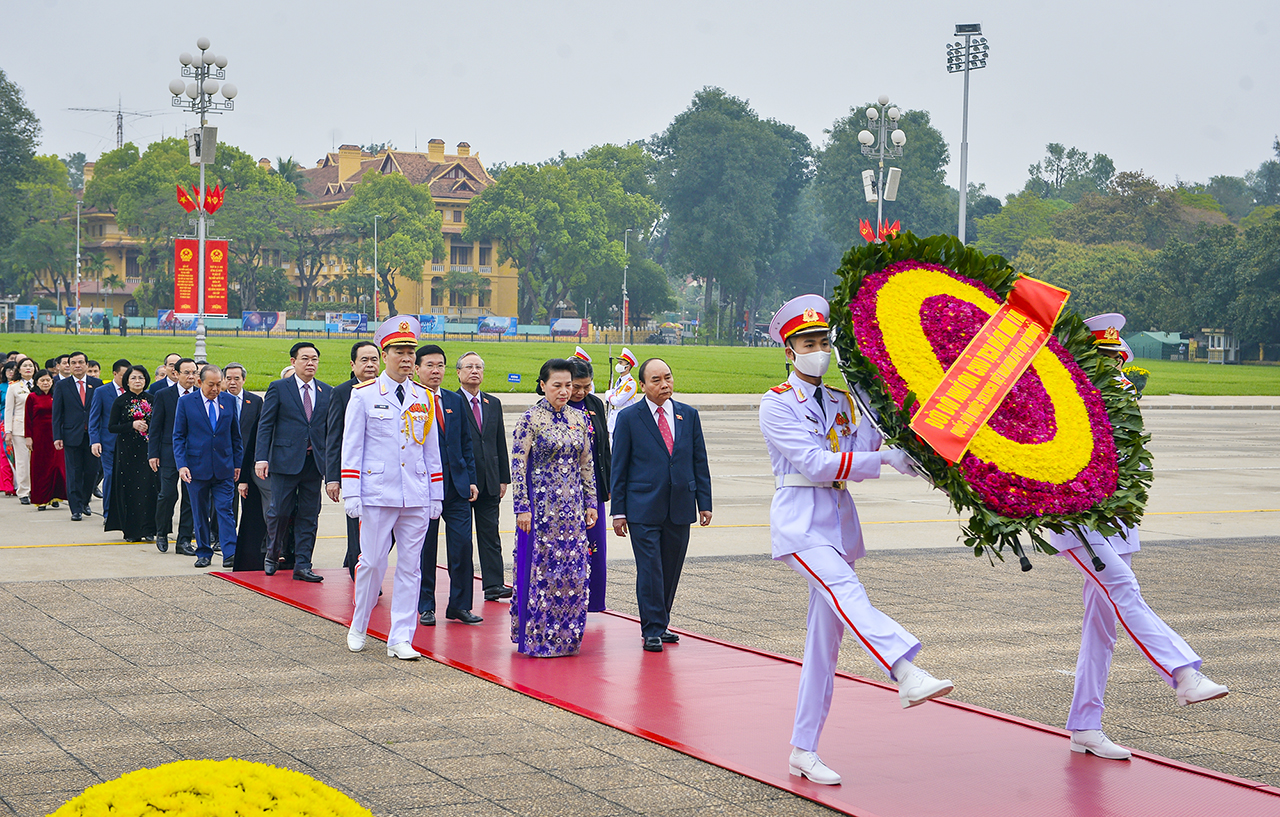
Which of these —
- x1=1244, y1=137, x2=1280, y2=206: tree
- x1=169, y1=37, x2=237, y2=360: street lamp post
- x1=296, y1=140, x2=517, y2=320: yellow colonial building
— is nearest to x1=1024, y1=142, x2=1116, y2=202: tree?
x1=1244, y1=137, x2=1280, y2=206: tree

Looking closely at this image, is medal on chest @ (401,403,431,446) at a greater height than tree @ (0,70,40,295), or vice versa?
tree @ (0,70,40,295)

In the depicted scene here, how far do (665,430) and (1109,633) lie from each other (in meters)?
3.41

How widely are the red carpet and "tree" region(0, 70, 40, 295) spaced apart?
278 feet

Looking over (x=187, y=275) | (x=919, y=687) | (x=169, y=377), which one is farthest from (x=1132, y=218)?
(x=919, y=687)

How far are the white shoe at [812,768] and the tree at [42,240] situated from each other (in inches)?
3577

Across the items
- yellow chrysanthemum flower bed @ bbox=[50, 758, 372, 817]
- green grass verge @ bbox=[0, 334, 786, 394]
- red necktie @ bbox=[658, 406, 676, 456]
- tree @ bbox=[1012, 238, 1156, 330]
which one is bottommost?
green grass verge @ bbox=[0, 334, 786, 394]

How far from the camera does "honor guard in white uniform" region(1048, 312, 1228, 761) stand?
5223 mm

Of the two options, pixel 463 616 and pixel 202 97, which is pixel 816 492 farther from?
pixel 202 97

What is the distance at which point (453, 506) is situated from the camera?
9109 millimetres

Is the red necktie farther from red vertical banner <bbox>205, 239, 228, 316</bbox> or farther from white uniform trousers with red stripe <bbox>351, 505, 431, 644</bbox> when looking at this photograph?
red vertical banner <bbox>205, 239, 228, 316</bbox>

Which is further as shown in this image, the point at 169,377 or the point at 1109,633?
the point at 169,377

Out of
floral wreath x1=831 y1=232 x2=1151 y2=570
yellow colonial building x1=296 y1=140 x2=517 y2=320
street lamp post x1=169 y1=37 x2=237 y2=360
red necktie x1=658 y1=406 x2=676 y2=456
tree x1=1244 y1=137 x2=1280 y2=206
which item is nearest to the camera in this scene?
floral wreath x1=831 y1=232 x2=1151 y2=570

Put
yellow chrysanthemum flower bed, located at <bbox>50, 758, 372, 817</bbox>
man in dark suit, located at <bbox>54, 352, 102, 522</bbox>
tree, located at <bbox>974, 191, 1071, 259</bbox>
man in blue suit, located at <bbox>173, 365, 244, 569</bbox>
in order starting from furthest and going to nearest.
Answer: tree, located at <bbox>974, 191, 1071, 259</bbox>
man in dark suit, located at <bbox>54, 352, 102, 522</bbox>
man in blue suit, located at <bbox>173, 365, 244, 569</bbox>
yellow chrysanthemum flower bed, located at <bbox>50, 758, 372, 817</bbox>

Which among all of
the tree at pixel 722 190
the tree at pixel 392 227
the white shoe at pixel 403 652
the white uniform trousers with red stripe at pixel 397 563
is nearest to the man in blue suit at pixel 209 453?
the white uniform trousers with red stripe at pixel 397 563
